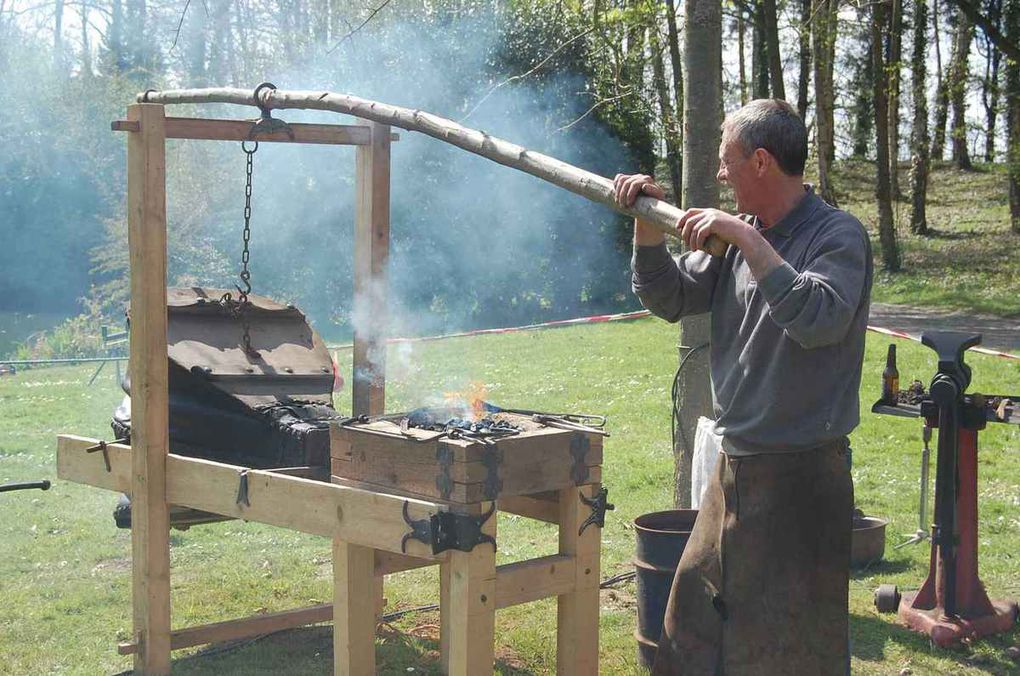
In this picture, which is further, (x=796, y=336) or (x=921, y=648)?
(x=921, y=648)

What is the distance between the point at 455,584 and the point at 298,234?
42.0ft

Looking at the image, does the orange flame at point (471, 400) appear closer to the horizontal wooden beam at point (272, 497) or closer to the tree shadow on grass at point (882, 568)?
the horizontal wooden beam at point (272, 497)

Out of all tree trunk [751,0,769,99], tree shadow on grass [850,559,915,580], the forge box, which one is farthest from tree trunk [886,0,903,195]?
the forge box

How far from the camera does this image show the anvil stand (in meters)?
4.39

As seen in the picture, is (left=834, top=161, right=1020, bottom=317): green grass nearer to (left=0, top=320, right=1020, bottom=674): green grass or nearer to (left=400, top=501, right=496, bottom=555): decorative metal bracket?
(left=0, top=320, right=1020, bottom=674): green grass

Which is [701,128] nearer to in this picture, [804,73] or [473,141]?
[473,141]

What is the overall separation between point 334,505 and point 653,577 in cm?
134

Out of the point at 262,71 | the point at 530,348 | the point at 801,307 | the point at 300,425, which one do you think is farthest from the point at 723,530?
the point at 262,71

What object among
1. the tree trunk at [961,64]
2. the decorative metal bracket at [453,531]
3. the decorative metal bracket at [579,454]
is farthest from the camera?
the tree trunk at [961,64]

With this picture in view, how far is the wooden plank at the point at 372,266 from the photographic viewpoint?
4527 mm

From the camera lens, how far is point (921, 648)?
4375 mm

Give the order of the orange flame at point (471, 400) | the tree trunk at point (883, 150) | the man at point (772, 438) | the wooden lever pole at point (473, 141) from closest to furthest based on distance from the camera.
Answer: the man at point (772, 438), the wooden lever pole at point (473, 141), the orange flame at point (471, 400), the tree trunk at point (883, 150)

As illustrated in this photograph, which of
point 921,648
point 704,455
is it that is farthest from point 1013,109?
point 704,455

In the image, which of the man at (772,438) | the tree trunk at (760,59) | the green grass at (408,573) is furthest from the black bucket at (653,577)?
the tree trunk at (760,59)
